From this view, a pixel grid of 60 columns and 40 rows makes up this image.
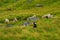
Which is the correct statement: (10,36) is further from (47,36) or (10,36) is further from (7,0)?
(7,0)

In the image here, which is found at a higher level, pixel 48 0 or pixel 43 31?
pixel 43 31

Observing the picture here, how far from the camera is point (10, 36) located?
33.5 metres

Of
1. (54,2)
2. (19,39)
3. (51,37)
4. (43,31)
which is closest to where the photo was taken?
(19,39)

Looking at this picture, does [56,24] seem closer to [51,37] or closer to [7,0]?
[51,37]

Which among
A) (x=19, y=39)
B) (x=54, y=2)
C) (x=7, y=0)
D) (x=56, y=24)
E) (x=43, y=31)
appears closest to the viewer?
(x=19, y=39)

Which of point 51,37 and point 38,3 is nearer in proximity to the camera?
point 51,37

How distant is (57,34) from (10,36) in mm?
8638

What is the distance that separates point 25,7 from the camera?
96312 mm

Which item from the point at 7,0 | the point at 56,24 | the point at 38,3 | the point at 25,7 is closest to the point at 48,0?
the point at 38,3

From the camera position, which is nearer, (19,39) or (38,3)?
(19,39)

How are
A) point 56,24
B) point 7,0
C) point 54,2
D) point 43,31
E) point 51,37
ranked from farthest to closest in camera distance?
point 7,0, point 54,2, point 56,24, point 43,31, point 51,37

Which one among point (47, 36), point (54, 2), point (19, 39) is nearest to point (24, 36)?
point (19, 39)

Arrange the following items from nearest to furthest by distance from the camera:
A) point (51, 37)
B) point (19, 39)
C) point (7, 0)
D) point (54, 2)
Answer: point (19, 39) → point (51, 37) → point (54, 2) → point (7, 0)

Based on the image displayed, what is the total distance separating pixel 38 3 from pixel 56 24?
53.2m
